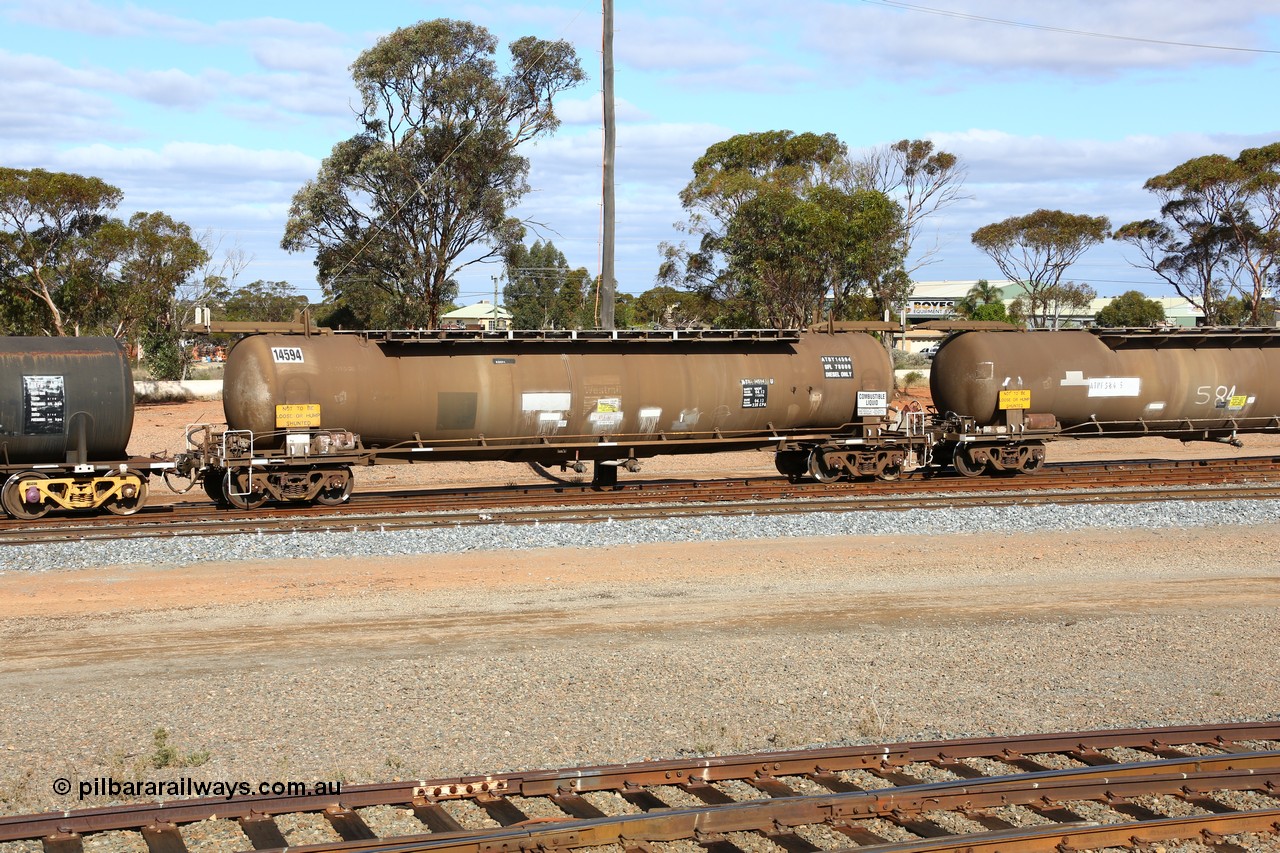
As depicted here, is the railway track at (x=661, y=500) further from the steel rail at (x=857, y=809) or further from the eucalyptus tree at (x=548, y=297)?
the eucalyptus tree at (x=548, y=297)

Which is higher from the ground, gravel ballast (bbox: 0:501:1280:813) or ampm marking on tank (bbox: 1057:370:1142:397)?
ampm marking on tank (bbox: 1057:370:1142:397)

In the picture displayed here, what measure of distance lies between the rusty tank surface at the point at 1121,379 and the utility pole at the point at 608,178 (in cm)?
831

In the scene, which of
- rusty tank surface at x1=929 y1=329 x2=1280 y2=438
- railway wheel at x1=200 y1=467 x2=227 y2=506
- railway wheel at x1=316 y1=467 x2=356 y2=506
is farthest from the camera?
rusty tank surface at x1=929 y1=329 x2=1280 y2=438

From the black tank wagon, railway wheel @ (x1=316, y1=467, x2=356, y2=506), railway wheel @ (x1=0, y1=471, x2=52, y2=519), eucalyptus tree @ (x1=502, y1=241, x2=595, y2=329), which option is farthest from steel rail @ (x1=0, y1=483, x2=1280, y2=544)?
eucalyptus tree @ (x1=502, y1=241, x2=595, y2=329)

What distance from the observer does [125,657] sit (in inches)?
432

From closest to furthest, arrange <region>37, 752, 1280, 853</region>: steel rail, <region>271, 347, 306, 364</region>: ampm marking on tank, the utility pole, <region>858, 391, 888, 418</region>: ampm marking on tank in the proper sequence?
<region>37, 752, 1280, 853</region>: steel rail, <region>271, 347, 306, 364</region>: ampm marking on tank, <region>858, 391, 888, 418</region>: ampm marking on tank, the utility pole

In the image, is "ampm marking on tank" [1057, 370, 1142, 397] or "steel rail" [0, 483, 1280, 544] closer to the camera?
"steel rail" [0, 483, 1280, 544]

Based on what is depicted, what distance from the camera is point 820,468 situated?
23891 millimetres

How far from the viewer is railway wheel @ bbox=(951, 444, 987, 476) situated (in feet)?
80.6

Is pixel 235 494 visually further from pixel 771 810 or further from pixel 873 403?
pixel 771 810

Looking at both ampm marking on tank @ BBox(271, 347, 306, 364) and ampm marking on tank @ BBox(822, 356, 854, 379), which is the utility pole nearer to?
ampm marking on tank @ BBox(822, 356, 854, 379)

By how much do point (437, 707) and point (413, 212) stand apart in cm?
3538

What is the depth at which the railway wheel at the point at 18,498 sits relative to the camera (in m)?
18.4

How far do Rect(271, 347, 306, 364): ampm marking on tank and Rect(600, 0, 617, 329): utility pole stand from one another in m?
9.35
